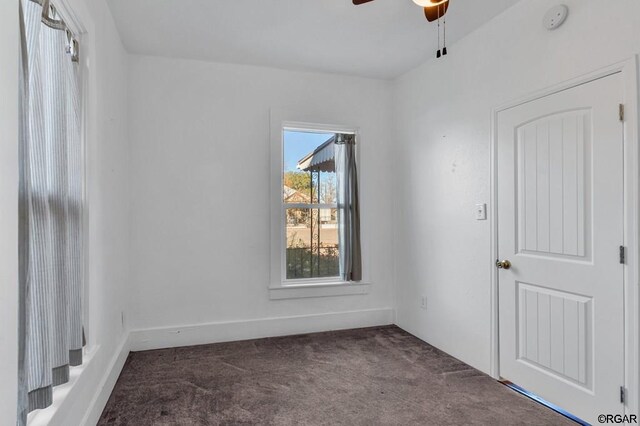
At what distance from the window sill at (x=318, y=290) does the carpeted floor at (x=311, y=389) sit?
499mm

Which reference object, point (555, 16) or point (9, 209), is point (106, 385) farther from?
point (555, 16)

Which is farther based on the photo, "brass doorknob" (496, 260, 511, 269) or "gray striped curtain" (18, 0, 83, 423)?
"brass doorknob" (496, 260, 511, 269)

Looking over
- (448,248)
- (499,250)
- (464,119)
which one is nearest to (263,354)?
(448,248)

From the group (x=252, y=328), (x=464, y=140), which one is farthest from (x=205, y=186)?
(x=464, y=140)

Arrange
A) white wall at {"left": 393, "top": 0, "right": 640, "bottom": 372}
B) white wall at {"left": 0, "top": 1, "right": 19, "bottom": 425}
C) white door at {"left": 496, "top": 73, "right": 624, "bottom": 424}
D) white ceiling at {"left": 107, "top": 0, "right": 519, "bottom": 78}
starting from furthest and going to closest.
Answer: white ceiling at {"left": 107, "top": 0, "right": 519, "bottom": 78}, white wall at {"left": 393, "top": 0, "right": 640, "bottom": 372}, white door at {"left": 496, "top": 73, "right": 624, "bottom": 424}, white wall at {"left": 0, "top": 1, "right": 19, "bottom": 425}

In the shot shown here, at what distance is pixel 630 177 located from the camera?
76.8 inches

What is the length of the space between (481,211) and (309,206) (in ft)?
5.75

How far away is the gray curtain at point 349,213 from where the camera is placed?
13.2 feet

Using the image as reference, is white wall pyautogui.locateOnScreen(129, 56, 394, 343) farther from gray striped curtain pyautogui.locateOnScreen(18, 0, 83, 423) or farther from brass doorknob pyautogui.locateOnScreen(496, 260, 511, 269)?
brass doorknob pyautogui.locateOnScreen(496, 260, 511, 269)

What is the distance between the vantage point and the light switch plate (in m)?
2.92

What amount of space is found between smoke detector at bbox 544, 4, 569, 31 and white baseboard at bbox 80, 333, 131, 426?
3.56 meters

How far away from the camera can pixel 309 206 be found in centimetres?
400

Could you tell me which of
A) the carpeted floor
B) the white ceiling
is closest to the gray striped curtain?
the carpeted floor

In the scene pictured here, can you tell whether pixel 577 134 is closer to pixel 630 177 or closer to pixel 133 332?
pixel 630 177
